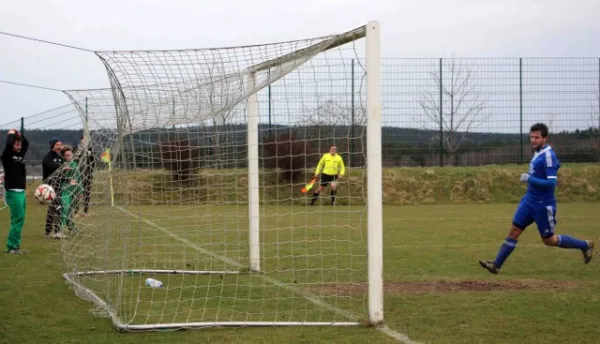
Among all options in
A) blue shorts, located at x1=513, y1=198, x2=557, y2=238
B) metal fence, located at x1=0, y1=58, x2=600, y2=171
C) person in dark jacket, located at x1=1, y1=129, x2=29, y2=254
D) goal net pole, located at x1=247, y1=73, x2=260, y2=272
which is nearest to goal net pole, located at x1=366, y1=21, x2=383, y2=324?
goal net pole, located at x1=247, y1=73, x2=260, y2=272

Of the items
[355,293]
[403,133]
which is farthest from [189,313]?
[403,133]

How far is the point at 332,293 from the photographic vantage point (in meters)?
8.62

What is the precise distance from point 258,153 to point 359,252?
3.31m

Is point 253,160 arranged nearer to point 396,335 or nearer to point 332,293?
point 332,293

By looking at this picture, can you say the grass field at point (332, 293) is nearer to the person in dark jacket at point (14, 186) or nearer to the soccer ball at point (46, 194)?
the person in dark jacket at point (14, 186)

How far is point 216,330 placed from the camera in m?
6.84

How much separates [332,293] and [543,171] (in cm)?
305

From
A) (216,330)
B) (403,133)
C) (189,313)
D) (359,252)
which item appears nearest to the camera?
(216,330)

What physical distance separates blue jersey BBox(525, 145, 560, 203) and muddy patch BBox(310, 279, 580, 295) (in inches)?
41.1

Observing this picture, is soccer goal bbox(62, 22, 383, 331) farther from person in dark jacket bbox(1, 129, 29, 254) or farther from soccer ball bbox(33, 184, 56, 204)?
soccer ball bbox(33, 184, 56, 204)

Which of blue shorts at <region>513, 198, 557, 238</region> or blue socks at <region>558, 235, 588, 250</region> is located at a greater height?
blue shorts at <region>513, 198, 557, 238</region>

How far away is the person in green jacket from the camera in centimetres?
1159

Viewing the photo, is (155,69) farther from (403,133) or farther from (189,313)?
(403,133)

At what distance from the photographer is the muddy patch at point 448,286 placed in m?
8.66
